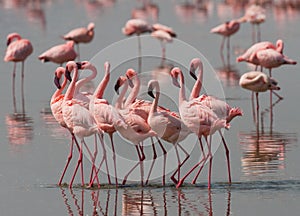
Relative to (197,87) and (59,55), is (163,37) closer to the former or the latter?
(59,55)

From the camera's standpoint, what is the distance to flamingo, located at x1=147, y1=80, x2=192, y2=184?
9.37m

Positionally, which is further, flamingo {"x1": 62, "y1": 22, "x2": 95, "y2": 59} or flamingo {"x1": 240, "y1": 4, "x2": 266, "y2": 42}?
flamingo {"x1": 240, "y1": 4, "x2": 266, "y2": 42}

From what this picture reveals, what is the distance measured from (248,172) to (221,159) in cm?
79

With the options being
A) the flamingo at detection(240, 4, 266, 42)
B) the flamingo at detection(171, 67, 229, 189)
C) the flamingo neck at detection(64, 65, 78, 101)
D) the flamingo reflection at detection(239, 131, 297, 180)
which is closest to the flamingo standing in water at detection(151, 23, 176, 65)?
the flamingo at detection(240, 4, 266, 42)

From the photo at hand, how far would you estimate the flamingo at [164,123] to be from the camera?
9.37 meters

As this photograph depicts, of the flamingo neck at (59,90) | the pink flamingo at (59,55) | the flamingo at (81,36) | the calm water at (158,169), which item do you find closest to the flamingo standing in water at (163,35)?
the calm water at (158,169)

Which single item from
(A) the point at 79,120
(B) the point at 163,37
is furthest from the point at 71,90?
(B) the point at 163,37

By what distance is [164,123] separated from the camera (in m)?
9.38

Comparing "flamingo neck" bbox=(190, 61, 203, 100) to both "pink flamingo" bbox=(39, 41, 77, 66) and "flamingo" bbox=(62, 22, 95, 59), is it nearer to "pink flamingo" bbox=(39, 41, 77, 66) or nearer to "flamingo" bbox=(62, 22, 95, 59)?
"pink flamingo" bbox=(39, 41, 77, 66)

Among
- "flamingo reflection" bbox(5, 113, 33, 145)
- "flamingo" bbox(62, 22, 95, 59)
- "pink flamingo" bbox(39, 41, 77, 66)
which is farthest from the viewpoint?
"flamingo" bbox(62, 22, 95, 59)

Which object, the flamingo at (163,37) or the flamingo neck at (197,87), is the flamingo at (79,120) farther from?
the flamingo at (163,37)

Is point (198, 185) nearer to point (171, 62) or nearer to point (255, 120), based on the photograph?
point (255, 120)

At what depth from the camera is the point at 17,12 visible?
32906 millimetres

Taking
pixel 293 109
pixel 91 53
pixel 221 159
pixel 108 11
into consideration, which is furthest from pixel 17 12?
pixel 221 159
